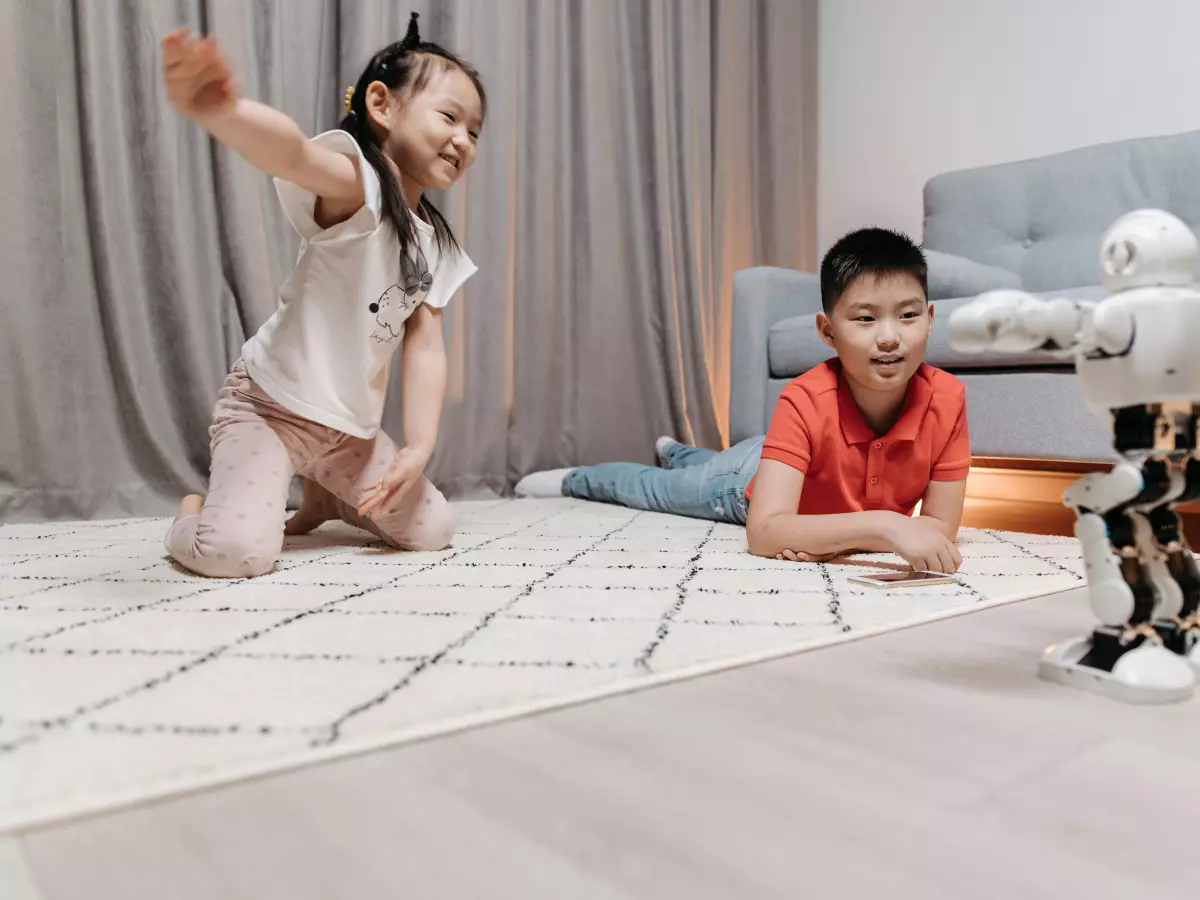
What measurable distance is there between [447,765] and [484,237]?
211 centimetres

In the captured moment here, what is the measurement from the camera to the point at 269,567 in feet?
4.01

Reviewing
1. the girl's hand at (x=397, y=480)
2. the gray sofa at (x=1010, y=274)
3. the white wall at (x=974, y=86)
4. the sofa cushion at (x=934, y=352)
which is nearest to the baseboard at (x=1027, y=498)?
the gray sofa at (x=1010, y=274)

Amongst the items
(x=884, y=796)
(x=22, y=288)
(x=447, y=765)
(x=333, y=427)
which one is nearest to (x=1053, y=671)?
(x=884, y=796)

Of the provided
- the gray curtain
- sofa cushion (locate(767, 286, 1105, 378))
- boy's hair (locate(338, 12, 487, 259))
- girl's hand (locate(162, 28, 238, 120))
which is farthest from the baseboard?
girl's hand (locate(162, 28, 238, 120))

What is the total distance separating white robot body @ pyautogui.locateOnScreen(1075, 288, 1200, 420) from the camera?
0.60 m

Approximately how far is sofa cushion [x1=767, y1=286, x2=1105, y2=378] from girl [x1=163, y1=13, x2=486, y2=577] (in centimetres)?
100

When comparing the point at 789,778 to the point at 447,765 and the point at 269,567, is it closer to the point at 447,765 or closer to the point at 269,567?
the point at 447,765

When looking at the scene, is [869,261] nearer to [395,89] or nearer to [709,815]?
[395,89]

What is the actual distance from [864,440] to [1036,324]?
28.9 inches

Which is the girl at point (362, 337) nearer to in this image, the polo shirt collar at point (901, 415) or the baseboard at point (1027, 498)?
the polo shirt collar at point (901, 415)

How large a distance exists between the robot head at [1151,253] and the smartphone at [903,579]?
51 cm

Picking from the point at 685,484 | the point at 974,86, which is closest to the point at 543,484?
the point at 685,484

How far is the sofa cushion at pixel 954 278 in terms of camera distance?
2.16 meters

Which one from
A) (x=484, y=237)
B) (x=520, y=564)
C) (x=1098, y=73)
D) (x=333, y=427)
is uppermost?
(x=1098, y=73)
